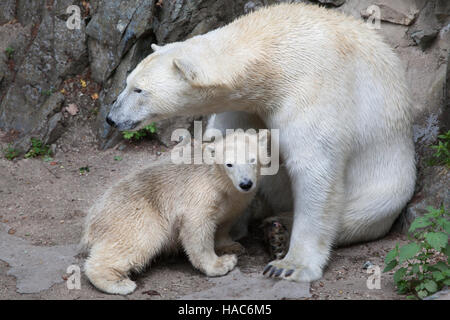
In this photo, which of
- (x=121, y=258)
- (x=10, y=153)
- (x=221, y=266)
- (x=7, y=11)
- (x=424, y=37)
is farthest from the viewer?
(x=7, y=11)

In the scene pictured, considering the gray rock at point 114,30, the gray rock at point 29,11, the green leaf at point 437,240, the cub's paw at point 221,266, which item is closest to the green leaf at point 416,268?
the green leaf at point 437,240

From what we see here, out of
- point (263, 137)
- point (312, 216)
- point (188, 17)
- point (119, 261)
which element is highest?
point (188, 17)

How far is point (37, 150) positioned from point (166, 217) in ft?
12.0

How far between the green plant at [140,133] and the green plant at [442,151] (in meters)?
3.81

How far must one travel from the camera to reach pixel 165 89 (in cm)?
496

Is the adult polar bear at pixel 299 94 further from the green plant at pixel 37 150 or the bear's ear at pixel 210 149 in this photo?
the green plant at pixel 37 150

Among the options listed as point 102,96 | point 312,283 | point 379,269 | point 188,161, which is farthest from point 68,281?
point 102,96

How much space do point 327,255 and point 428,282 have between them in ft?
3.21

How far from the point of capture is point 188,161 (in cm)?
528

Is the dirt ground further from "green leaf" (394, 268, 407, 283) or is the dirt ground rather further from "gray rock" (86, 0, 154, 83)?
"gray rock" (86, 0, 154, 83)

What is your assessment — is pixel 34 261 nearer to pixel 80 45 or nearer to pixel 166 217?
pixel 166 217

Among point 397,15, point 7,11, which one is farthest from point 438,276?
point 7,11

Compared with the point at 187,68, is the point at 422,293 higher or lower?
lower

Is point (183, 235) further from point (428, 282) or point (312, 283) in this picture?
point (428, 282)
